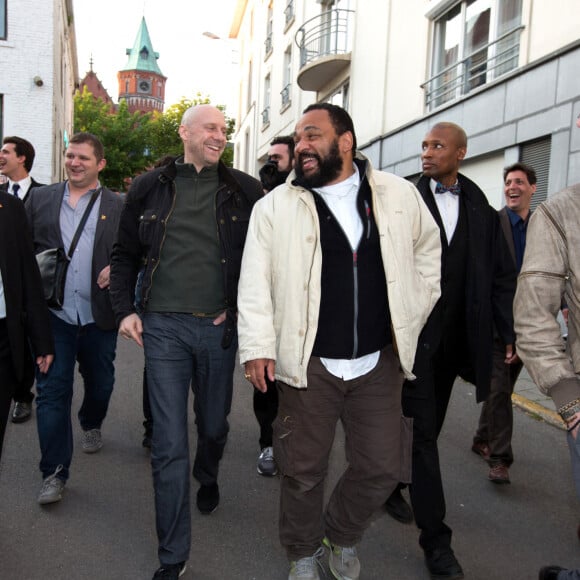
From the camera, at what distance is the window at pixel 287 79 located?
2321cm

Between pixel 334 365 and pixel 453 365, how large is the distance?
40.3 inches

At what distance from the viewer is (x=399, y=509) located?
3877 mm

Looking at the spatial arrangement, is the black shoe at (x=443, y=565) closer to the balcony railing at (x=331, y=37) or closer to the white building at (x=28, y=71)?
the balcony railing at (x=331, y=37)

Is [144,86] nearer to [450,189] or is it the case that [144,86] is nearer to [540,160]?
[540,160]

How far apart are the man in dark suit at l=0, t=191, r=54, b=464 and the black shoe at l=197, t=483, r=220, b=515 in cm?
118

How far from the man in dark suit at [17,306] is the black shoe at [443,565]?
2101 mm

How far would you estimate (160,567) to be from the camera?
3.09 meters

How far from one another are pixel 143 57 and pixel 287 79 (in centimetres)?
10220

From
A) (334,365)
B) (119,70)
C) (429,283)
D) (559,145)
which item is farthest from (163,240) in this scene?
(119,70)

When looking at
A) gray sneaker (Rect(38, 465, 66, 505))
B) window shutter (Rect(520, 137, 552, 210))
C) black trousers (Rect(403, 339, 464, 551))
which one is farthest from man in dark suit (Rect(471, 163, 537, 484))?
window shutter (Rect(520, 137, 552, 210))

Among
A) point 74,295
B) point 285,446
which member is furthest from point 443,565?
point 74,295

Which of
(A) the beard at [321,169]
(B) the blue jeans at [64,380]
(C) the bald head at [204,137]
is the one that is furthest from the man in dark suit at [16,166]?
(A) the beard at [321,169]

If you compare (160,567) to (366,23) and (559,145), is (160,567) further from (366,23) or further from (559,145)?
(366,23)

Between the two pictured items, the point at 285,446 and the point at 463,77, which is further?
the point at 463,77
